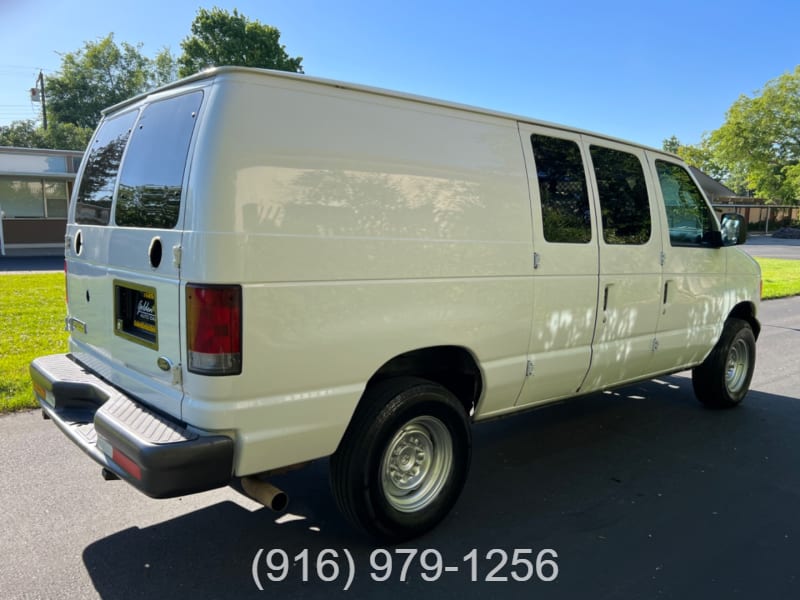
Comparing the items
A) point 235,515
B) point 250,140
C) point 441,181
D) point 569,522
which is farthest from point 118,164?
point 569,522

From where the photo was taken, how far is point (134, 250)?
2988 millimetres

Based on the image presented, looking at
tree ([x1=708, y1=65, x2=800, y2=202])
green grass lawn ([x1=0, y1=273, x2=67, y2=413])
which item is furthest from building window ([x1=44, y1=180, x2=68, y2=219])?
tree ([x1=708, y1=65, x2=800, y2=202])

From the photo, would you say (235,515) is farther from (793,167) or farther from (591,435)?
(793,167)

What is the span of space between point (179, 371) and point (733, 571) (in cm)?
300

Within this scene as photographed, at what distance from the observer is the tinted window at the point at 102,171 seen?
3.45 m

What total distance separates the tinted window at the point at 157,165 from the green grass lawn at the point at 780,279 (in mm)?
12762

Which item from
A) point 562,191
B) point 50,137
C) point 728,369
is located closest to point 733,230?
point 728,369

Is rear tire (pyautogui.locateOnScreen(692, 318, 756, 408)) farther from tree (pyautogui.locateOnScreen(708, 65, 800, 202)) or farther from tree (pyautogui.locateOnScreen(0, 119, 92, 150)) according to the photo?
tree (pyautogui.locateOnScreen(0, 119, 92, 150))

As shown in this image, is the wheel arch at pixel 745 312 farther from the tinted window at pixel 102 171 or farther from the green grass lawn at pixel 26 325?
the green grass lawn at pixel 26 325

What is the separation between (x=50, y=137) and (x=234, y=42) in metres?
28.4

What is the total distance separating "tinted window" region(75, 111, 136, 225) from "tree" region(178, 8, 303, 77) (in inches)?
1601

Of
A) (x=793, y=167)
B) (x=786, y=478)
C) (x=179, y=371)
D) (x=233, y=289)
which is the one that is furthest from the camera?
(x=793, y=167)

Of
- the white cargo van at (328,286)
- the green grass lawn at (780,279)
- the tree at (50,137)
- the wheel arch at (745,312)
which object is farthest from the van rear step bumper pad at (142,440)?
the tree at (50,137)

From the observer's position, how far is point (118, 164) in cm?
343
